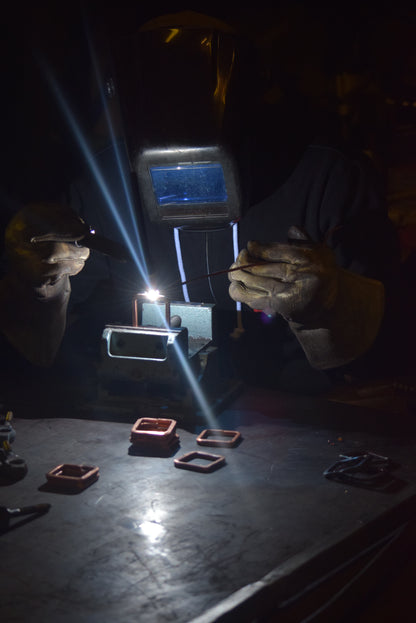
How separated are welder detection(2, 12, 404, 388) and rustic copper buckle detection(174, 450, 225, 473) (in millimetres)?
475

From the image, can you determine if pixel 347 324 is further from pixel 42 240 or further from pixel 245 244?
pixel 42 240

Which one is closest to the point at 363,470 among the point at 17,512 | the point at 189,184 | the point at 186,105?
the point at 17,512

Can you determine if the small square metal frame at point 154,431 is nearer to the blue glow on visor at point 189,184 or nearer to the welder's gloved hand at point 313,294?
the welder's gloved hand at point 313,294

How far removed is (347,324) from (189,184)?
2.05 ft

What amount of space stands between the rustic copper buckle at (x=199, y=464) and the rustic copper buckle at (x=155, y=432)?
69 millimetres

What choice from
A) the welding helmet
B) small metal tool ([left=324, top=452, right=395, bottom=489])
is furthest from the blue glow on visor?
small metal tool ([left=324, top=452, right=395, bottom=489])

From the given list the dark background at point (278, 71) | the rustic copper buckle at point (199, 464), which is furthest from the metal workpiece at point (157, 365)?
the dark background at point (278, 71)

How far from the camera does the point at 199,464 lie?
1.37 m

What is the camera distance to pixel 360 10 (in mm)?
2797

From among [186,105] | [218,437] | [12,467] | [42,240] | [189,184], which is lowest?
[218,437]

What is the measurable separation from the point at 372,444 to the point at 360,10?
2.25m

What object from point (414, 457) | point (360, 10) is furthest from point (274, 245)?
point (360, 10)

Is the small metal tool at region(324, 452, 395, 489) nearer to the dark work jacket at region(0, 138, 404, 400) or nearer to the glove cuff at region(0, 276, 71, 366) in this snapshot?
the dark work jacket at region(0, 138, 404, 400)

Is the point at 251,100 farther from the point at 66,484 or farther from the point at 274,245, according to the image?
the point at 66,484
